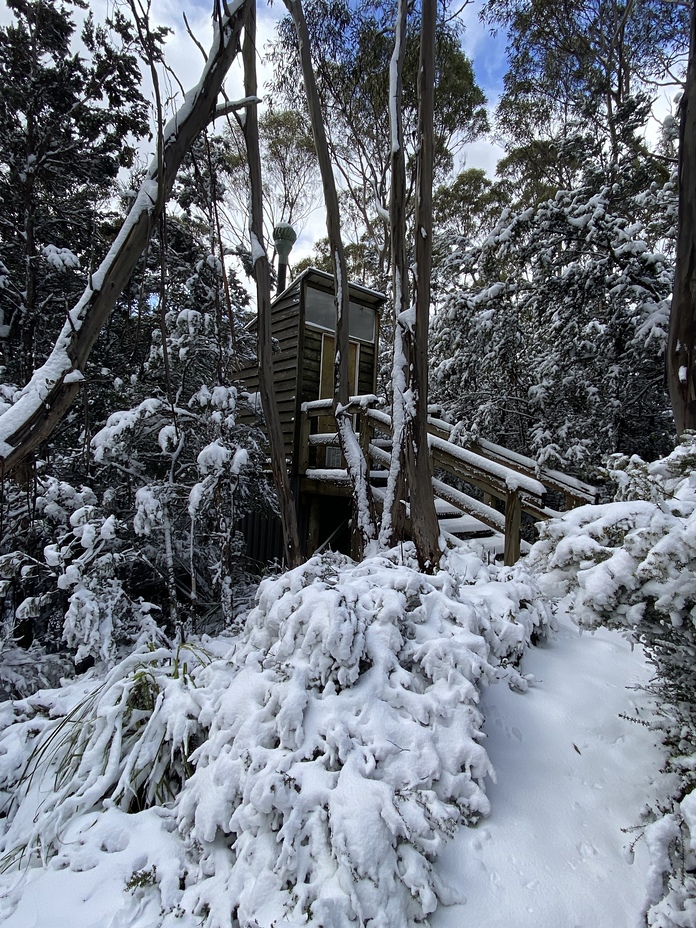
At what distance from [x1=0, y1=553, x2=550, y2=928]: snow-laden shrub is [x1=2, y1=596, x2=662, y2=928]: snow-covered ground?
0.07 m

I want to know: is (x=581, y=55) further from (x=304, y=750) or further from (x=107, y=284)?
(x=304, y=750)

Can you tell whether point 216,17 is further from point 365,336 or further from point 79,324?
point 365,336

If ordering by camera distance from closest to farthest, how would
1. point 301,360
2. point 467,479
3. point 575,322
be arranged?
point 467,479 < point 575,322 < point 301,360

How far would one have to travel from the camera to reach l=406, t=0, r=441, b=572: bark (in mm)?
3305

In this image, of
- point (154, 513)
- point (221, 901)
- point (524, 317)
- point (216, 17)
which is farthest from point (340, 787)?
point (524, 317)

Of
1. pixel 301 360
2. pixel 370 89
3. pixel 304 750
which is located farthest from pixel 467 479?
pixel 370 89

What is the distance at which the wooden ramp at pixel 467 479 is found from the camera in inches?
145

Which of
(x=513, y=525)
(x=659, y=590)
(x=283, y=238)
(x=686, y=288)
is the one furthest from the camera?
(x=283, y=238)

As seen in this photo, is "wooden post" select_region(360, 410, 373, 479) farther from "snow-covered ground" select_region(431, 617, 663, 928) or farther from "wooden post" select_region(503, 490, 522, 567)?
"snow-covered ground" select_region(431, 617, 663, 928)

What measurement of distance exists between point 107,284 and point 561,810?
2313mm

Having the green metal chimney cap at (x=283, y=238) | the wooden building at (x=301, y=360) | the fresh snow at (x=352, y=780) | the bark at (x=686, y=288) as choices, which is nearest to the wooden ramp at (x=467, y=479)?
the wooden building at (x=301, y=360)

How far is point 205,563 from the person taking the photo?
4.28m

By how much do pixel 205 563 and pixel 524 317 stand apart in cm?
492

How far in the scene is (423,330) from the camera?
11.3 feet
